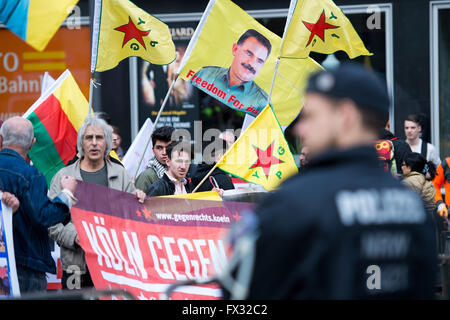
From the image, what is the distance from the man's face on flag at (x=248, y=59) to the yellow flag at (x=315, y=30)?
356mm

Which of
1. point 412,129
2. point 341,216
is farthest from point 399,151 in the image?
point 341,216

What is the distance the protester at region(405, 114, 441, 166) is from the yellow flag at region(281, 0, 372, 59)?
2179 mm

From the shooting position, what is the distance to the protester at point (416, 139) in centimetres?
951

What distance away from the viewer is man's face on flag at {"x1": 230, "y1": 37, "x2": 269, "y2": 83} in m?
7.67

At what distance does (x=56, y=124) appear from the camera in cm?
716

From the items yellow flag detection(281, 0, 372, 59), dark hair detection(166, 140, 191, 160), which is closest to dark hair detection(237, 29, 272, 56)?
yellow flag detection(281, 0, 372, 59)

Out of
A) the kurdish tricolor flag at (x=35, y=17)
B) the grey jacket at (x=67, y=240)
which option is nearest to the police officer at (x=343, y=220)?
the grey jacket at (x=67, y=240)

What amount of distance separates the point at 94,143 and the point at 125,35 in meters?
2.02

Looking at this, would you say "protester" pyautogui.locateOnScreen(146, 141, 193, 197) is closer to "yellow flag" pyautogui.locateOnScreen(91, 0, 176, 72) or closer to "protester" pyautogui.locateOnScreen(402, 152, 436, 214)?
"yellow flag" pyautogui.locateOnScreen(91, 0, 176, 72)

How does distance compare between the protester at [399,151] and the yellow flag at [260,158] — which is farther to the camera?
the protester at [399,151]

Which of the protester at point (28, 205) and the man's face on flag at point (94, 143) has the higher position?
the man's face on flag at point (94, 143)

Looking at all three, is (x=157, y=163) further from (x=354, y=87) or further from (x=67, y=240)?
(x=354, y=87)

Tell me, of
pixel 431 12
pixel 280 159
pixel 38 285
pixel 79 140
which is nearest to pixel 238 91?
pixel 280 159

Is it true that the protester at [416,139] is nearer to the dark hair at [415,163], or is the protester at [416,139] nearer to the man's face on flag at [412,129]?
the man's face on flag at [412,129]
